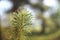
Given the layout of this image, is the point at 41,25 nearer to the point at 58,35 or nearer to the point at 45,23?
the point at 45,23

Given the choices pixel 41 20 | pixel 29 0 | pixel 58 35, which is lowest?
pixel 58 35

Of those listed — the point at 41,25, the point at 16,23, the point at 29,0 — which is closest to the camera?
the point at 16,23

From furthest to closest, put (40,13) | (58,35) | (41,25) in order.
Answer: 1. (41,25)
2. (40,13)
3. (58,35)

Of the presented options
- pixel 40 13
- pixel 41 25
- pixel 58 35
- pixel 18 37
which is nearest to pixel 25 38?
pixel 18 37

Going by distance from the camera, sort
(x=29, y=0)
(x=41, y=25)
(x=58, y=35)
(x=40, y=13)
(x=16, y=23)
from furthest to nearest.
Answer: (x=41, y=25)
(x=40, y=13)
(x=29, y=0)
(x=58, y=35)
(x=16, y=23)

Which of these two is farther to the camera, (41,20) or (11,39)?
(41,20)

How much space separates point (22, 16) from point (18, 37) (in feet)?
0.12

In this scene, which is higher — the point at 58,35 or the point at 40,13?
the point at 40,13

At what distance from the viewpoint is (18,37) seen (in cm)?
32

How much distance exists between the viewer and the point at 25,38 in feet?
1.06

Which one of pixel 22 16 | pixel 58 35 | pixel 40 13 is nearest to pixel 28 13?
pixel 22 16

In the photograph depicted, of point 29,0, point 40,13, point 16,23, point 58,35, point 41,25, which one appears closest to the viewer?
point 16,23

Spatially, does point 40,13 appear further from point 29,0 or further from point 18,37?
point 18,37

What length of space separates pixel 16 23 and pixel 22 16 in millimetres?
17
